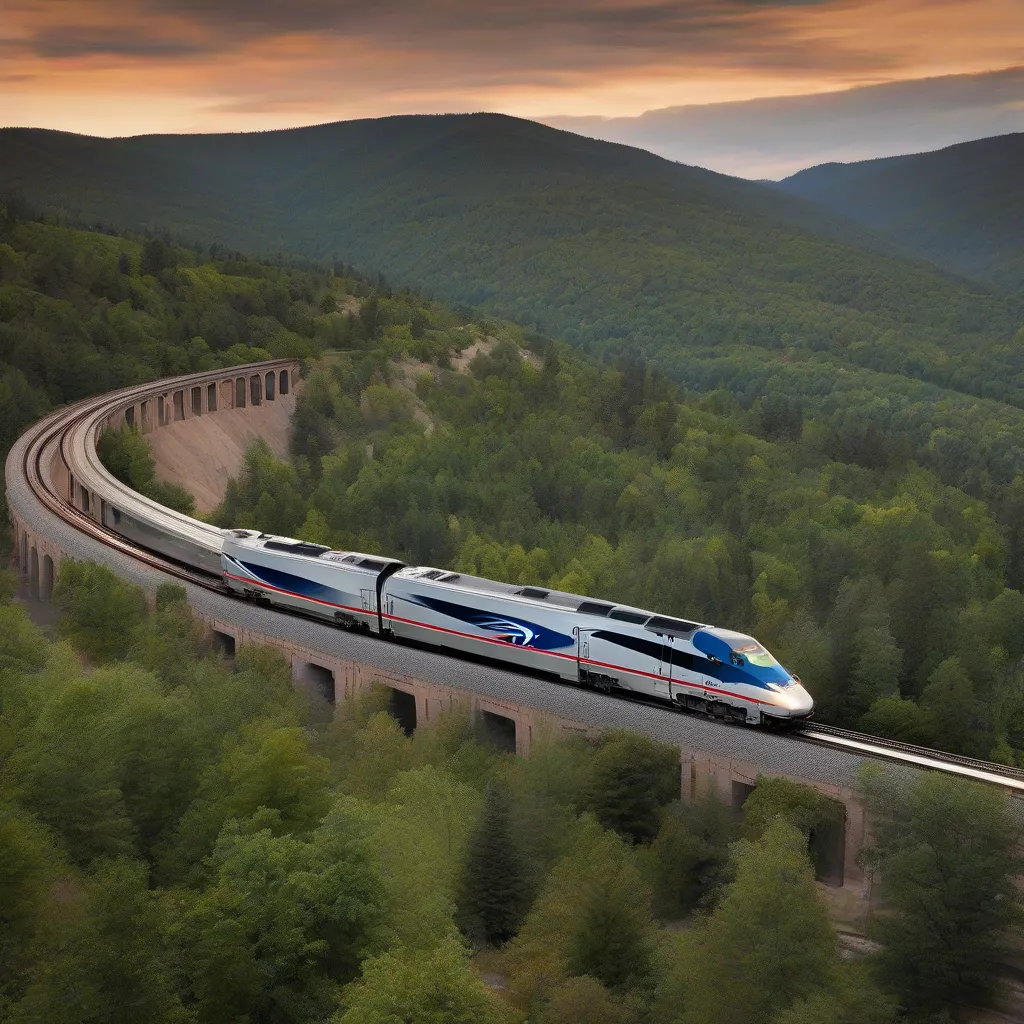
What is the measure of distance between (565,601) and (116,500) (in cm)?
3043

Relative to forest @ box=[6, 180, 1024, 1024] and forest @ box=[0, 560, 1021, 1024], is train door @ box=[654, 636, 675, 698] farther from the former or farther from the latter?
forest @ box=[6, 180, 1024, 1024]

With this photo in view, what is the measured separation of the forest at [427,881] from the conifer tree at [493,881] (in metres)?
0.05

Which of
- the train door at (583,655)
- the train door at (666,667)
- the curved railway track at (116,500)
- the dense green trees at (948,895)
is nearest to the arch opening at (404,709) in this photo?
the train door at (583,655)

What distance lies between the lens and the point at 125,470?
274 ft

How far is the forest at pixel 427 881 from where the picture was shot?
25.0m

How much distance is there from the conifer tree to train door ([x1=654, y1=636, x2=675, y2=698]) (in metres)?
9.14

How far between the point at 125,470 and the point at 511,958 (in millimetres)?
59906

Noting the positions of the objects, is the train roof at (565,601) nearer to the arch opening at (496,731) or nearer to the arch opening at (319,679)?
the arch opening at (496,731)

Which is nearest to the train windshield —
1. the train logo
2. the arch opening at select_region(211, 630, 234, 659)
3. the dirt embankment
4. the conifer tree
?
the train logo

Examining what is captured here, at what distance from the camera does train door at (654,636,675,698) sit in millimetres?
39938

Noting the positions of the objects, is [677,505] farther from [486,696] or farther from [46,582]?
[486,696]

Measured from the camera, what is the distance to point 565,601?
43.8 m

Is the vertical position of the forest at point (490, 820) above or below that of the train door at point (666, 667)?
below

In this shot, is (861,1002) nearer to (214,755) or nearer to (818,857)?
(818,857)
